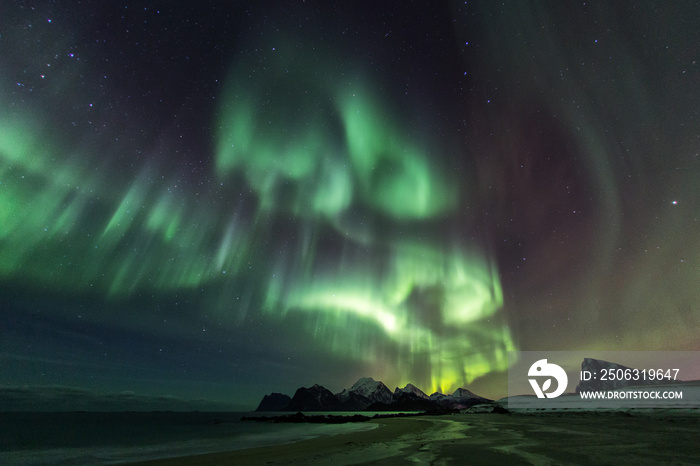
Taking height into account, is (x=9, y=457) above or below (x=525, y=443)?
below

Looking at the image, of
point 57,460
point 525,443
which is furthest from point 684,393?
point 57,460

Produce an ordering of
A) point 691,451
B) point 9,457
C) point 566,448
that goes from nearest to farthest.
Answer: point 691,451 < point 566,448 < point 9,457

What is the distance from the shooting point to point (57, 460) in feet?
98.1

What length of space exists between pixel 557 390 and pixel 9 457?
5607 centimetres

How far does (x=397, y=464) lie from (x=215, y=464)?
36.5ft

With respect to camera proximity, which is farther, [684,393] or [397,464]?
[684,393]

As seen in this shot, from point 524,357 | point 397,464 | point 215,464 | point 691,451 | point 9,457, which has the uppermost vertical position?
point 524,357

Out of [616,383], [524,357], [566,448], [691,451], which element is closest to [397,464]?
[566,448]

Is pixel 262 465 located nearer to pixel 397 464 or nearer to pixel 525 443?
pixel 397 464

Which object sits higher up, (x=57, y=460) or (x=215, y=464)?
(x=215, y=464)

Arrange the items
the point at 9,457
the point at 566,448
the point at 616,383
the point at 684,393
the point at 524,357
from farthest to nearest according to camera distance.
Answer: the point at 616,383 → the point at 684,393 → the point at 524,357 → the point at 9,457 → the point at 566,448

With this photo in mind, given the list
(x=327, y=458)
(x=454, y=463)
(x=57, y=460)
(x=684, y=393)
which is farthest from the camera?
(x=684, y=393)

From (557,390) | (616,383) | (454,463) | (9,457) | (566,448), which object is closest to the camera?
(454,463)

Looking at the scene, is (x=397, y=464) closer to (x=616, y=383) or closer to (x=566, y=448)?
(x=566, y=448)
